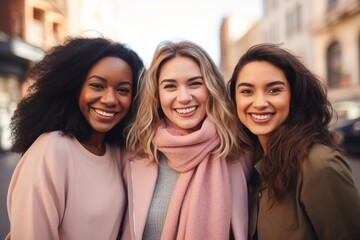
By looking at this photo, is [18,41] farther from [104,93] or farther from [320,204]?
[320,204]

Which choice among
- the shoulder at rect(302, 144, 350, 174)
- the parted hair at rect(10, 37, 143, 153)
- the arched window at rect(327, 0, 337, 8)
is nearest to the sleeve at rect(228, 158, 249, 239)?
the shoulder at rect(302, 144, 350, 174)

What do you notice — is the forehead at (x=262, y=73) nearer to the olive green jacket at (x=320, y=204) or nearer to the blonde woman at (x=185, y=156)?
the blonde woman at (x=185, y=156)

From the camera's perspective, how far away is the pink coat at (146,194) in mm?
2162

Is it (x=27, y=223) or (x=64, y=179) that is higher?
(x=64, y=179)

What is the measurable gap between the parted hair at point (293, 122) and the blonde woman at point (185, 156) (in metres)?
0.32

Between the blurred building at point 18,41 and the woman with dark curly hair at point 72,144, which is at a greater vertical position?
the blurred building at point 18,41

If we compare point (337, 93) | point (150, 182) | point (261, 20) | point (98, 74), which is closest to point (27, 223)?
point (150, 182)

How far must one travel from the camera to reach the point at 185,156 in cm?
233

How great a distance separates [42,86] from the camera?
223 cm

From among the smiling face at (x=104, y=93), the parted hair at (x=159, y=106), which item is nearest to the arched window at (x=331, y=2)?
the parted hair at (x=159, y=106)

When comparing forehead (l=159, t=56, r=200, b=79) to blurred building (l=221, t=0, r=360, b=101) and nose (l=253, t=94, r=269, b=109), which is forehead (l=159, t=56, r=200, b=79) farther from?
blurred building (l=221, t=0, r=360, b=101)

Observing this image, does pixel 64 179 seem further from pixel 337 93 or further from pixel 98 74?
pixel 337 93

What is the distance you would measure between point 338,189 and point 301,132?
1.40 feet

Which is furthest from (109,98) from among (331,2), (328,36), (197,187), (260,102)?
(331,2)
